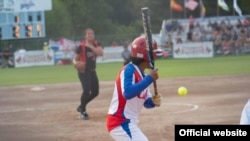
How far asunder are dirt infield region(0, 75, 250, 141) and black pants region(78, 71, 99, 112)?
0.46m

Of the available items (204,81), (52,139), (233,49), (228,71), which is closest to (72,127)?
(52,139)

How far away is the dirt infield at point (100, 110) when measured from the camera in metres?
11.2

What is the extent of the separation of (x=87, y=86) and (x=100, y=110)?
55.3 inches

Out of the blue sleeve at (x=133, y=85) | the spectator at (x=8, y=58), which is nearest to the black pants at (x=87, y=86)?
the blue sleeve at (x=133, y=85)

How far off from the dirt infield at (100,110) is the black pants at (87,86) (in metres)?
0.46

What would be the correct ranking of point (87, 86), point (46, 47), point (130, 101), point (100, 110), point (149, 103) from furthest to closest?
1. point (46, 47)
2. point (100, 110)
3. point (87, 86)
4. point (149, 103)
5. point (130, 101)

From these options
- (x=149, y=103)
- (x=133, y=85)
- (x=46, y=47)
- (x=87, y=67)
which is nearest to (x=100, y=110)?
(x=87, y=67)

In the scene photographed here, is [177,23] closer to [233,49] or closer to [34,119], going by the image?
[233,49]

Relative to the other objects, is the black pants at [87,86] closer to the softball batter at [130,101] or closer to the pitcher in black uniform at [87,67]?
the pitcher in black uniform at [87,67]

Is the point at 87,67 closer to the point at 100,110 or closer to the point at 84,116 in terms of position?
the point at 84,116

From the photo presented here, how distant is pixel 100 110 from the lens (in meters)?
14.2

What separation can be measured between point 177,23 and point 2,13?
42.1ft

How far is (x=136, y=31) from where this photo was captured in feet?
133

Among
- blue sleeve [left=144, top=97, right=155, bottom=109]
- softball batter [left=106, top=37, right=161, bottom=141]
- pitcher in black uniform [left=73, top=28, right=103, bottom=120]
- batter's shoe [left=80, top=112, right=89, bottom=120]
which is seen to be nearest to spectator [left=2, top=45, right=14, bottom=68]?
pitcher in black uniform [left=73, top=28, right=103, bottom=120]
